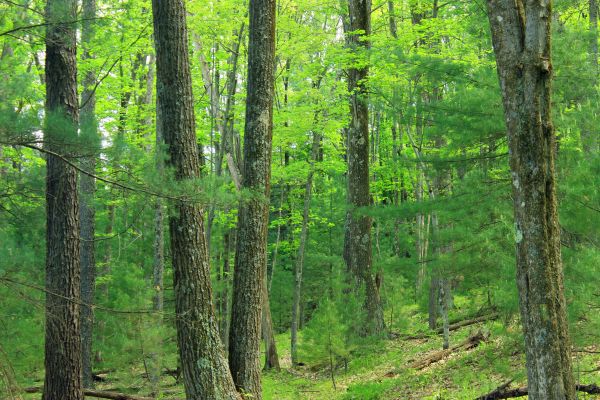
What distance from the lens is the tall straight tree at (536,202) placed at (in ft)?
13.4

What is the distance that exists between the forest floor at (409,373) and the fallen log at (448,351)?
0.20 feet

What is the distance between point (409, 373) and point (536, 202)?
6.76m

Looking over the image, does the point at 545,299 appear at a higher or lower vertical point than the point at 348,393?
higher

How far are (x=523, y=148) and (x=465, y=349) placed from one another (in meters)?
7.28

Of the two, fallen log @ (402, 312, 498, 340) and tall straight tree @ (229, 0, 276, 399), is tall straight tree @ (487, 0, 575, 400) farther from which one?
fallen log @ (402, 312, 498, 340)

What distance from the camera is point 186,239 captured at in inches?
235

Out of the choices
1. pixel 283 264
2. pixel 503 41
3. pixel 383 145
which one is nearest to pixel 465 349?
pixel 503 41

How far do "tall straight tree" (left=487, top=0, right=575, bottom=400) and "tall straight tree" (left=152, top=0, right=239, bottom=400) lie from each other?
3.29 metres

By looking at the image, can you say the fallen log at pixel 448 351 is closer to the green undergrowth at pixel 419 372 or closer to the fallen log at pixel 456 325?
the green undergrowth at pixel 419 372

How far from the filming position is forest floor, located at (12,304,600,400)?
714cm

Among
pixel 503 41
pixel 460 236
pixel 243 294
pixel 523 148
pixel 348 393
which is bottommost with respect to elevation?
pixel 348 393

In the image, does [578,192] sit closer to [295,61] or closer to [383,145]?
[295,61]

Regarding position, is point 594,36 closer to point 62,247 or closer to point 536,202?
point 536,202

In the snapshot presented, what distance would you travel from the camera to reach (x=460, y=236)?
7809 millimetres
